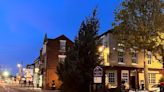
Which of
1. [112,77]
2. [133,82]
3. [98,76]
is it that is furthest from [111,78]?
[98,76]

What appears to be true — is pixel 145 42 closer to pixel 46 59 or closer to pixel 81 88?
pixel 81 88

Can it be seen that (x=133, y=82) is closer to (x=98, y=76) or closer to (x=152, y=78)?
(x=152, y=78)

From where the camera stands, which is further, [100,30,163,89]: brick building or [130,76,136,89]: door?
[130,76,136,89]: door

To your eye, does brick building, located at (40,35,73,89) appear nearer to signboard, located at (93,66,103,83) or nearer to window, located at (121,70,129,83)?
window, located at (121,70,129,83)

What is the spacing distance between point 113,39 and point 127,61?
442cm

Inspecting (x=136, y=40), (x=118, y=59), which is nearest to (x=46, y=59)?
(x=118, y=59)

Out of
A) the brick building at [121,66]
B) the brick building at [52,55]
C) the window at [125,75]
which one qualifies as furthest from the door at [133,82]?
the brick building at [52,55]

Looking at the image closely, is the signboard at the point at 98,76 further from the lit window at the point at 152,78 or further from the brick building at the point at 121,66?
the lit window at the point at 152,78

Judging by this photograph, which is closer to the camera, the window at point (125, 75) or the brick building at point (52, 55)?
the window at point (125, 75)

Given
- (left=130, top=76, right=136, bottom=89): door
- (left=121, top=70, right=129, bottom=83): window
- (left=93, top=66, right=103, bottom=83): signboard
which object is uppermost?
(left=93, top=66, right=103, bottom=83): signboard

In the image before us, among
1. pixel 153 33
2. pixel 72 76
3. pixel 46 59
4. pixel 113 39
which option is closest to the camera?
pixel 72 76

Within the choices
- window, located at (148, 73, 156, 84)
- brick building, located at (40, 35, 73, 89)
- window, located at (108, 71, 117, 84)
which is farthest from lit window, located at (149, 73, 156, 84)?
brick building, located at (40, 35, 73, 89)

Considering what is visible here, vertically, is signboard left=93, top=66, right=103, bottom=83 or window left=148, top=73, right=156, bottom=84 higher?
signboard left=93, top=66, right=103, bottom=83

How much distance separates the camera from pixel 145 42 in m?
42.9
